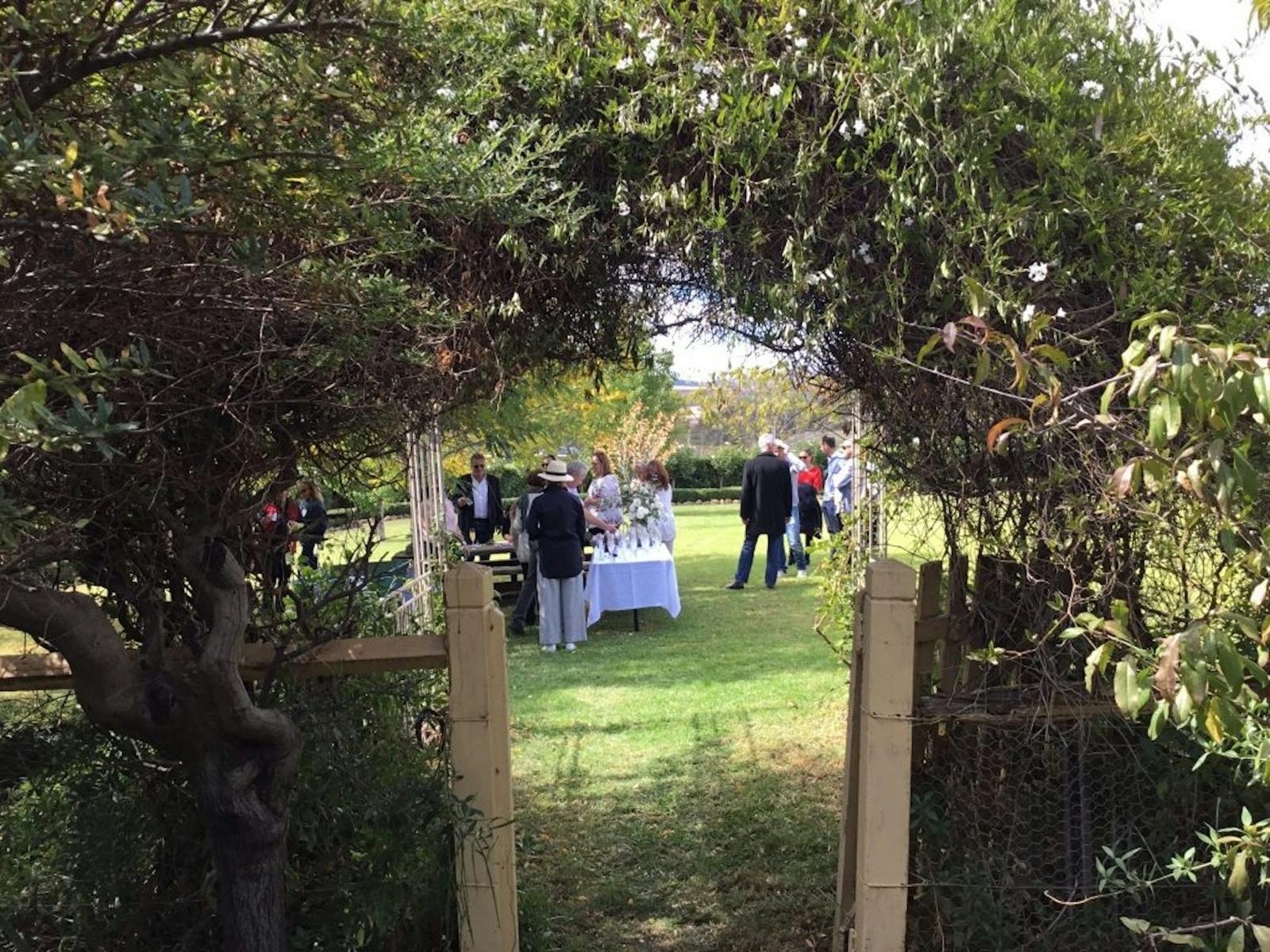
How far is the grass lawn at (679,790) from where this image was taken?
384 cm

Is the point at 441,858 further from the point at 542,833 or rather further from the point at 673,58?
the point at 673,58

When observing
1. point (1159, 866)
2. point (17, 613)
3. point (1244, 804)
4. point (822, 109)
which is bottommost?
point (1159, 866)

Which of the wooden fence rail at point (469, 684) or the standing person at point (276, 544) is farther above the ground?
the standing person at point (276, 544)

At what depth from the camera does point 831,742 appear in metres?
5.77

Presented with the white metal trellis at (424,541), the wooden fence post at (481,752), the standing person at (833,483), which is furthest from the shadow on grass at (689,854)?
the standing person at (833,483)

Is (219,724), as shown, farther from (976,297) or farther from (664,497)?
(664,497)

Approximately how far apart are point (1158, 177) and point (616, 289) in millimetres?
1549

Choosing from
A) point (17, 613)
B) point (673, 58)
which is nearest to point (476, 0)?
point (673, 58)

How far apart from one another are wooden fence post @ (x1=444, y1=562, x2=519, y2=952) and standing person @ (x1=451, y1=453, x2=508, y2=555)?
8041 mm

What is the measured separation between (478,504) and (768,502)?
10.9 ft

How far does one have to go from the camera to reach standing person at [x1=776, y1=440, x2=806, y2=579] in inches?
446

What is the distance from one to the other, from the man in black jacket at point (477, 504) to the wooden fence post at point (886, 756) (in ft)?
27.5

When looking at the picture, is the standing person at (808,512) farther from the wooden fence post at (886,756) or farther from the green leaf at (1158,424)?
the green leaf at (1158,424)

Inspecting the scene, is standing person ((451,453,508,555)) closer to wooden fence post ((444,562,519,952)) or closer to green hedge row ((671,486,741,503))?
wooden fence post ((444,562,519,952))
